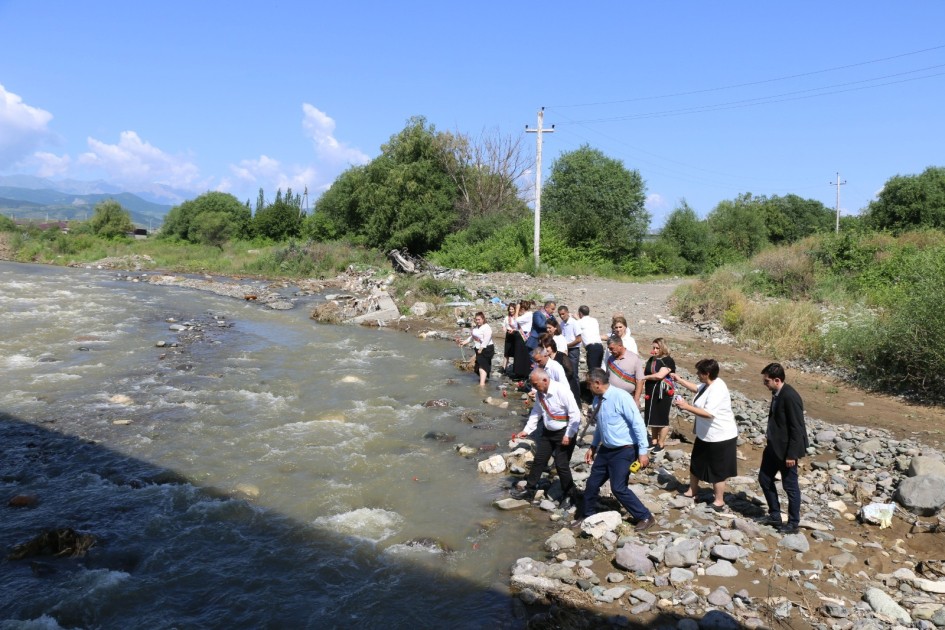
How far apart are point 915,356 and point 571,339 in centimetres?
672

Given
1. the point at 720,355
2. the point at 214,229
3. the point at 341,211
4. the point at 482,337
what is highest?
the point at 341,211

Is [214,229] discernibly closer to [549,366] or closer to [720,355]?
[720,355]

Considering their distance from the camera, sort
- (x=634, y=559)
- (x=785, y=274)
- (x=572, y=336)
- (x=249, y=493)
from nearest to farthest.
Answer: (x=634, y=559), (x=249, y=493), (x=572, y=336), (x=785, y=274)

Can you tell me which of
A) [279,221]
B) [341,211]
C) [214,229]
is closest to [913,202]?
[341,211]

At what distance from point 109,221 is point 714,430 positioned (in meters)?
63.9

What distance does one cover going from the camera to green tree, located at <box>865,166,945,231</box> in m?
32.4

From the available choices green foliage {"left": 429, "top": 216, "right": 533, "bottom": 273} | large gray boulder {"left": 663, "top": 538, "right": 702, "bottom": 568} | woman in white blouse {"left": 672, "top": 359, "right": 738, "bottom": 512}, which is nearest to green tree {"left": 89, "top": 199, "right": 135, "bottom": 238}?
green foliage {"left": 429, "top": 216, "right": 533, "bottom": 273}

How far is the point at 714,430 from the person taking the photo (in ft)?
20.7

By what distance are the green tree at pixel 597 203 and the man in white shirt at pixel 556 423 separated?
27.8 m

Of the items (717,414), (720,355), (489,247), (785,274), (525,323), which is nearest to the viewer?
(717,414)

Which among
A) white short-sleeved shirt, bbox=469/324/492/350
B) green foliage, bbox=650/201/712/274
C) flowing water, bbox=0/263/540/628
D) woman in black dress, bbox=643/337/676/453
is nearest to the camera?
flowing water, bbox=0/263/540/628

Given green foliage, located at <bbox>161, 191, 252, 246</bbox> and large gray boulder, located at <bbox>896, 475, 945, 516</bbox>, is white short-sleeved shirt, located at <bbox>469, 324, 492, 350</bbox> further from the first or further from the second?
green foliage, located at <bbox>161, 191, 252, 246</bbox>

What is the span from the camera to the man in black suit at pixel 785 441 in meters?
5.84

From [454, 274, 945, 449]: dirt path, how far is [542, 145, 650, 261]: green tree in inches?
250
